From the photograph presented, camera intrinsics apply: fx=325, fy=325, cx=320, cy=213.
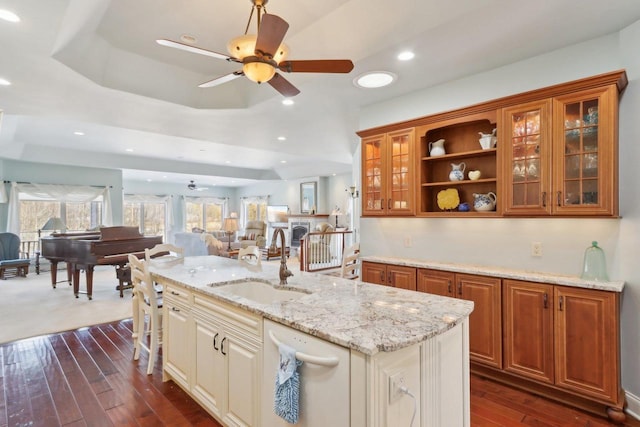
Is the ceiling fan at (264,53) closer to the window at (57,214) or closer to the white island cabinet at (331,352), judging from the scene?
the white island cabinet at (331,352)

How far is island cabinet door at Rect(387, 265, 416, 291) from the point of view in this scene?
327 centimetres

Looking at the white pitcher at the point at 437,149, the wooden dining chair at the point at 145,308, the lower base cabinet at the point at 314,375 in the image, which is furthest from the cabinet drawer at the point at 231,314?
the white pitcher at the point at 437,149

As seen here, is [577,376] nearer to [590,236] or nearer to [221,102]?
[590,236]

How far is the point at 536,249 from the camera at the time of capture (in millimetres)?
2877

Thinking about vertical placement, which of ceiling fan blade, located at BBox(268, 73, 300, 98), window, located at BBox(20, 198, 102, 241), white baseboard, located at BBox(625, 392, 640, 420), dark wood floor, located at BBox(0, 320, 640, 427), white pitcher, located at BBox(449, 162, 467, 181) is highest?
ceiling fan blade, located at BBox(268, 73, 300, 98)

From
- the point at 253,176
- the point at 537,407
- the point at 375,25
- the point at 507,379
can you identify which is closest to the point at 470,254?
the point at 507,379

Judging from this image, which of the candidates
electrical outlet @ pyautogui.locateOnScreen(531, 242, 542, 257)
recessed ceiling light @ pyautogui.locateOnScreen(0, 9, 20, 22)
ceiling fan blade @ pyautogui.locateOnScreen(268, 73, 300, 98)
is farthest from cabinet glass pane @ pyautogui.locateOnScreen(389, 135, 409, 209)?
recessed ceiling light @ pyautogui.locateOnScreen(0, 9, 20, 22)

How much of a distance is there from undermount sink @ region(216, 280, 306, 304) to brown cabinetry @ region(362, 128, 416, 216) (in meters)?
Result: 1.79

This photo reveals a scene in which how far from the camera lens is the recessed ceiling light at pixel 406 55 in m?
2.67

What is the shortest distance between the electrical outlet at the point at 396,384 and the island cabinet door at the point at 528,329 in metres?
1.77

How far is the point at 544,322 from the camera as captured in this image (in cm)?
249

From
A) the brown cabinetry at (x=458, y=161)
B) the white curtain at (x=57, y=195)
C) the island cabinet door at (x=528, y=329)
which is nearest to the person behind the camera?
the island cabinet door at (x=528, y=329)

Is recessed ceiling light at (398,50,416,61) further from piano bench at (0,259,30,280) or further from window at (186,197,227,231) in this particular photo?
window at (186,197,227,231)

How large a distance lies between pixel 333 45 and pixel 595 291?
8.91 feet
